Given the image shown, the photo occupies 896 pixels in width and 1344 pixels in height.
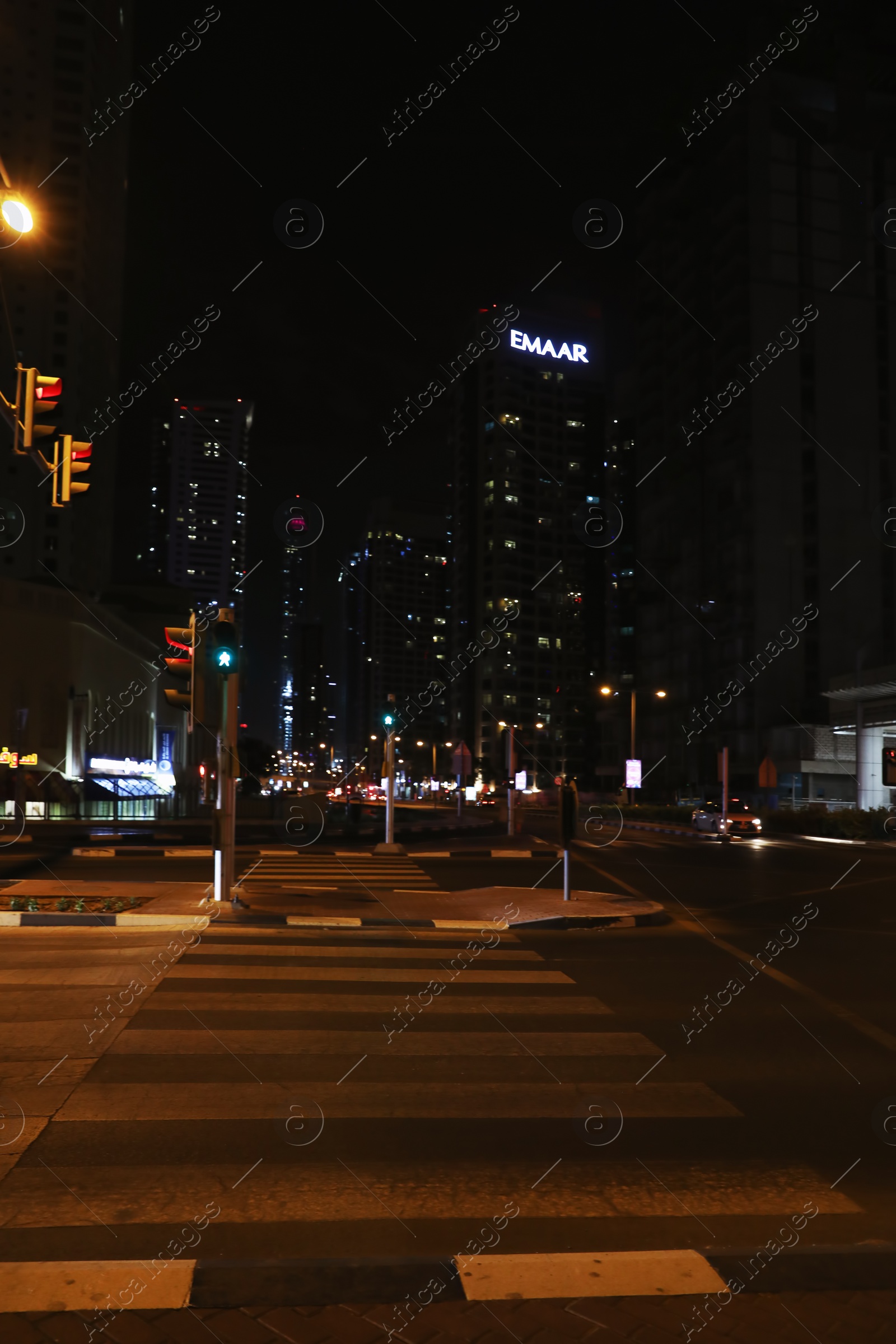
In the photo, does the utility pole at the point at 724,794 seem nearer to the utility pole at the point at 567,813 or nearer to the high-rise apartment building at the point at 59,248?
the utility pole at the point at 567,813

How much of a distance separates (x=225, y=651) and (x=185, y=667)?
0.68m

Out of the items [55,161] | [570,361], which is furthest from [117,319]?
[570,361]

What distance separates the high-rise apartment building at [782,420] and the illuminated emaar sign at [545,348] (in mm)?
62295

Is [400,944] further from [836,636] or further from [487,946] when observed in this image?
[836,636]

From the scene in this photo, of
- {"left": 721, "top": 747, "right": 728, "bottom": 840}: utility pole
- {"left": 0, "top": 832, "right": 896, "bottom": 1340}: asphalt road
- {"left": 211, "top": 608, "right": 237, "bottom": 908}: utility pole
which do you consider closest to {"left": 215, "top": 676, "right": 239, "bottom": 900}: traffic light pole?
{"left": 211, "top": 608, "right": 237, "bottom": 908}: utility pole

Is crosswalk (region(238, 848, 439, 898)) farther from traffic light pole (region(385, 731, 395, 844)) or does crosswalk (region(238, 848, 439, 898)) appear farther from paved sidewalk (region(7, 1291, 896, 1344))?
paved sidewalk (region(7, 1291, 896, 1344))

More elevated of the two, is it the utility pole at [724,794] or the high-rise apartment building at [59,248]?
the high-rise apartment building at [59,248]

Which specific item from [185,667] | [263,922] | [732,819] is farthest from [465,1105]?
[732,819]

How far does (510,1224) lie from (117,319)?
145827 millimetres

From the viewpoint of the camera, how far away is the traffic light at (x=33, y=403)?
10.0 m

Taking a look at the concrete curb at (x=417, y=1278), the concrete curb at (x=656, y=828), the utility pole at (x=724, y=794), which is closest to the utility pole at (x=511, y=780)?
the utility pole at (x=724, y=794)

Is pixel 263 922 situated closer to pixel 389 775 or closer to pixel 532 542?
pixel 389 775

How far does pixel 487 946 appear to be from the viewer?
1212 cm

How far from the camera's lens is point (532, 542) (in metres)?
152
